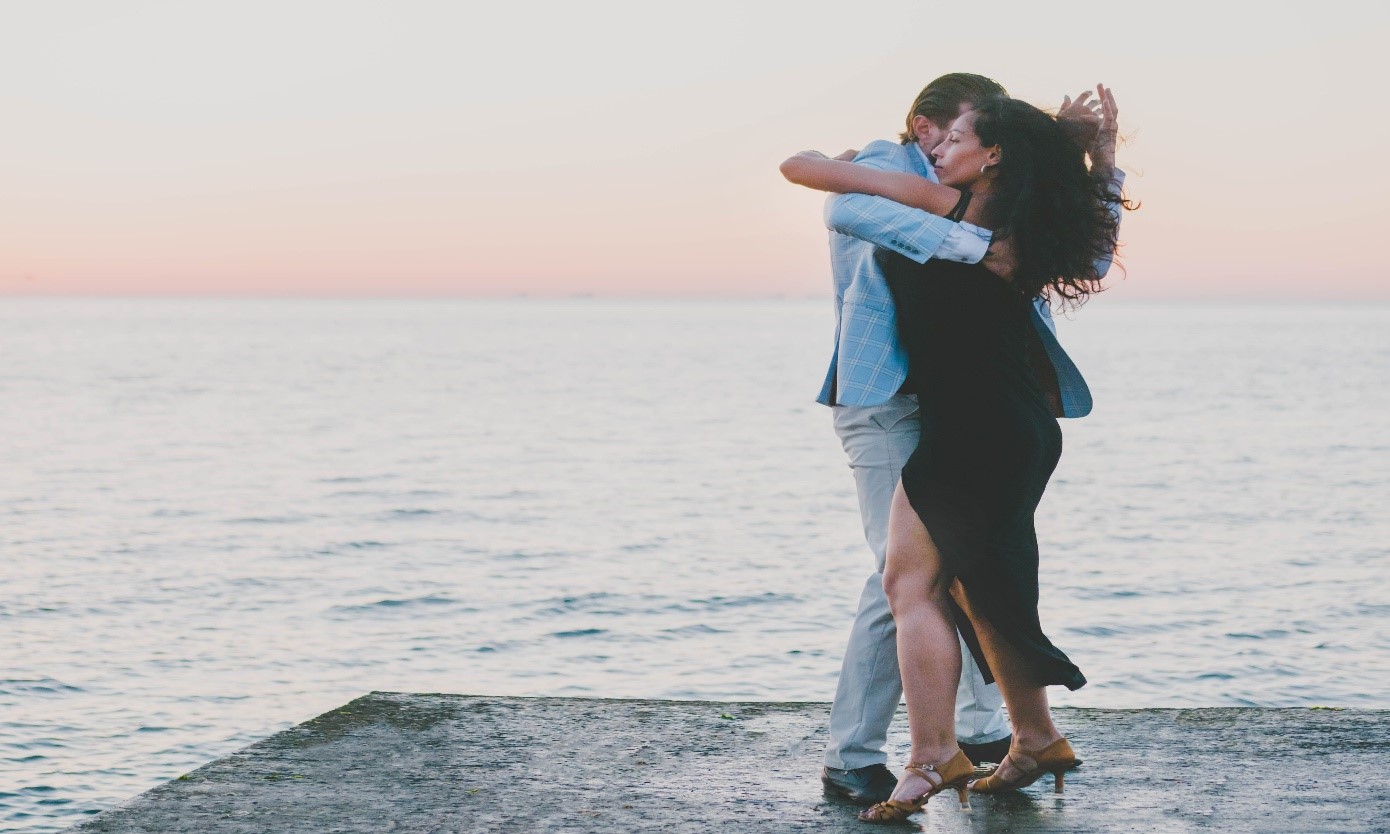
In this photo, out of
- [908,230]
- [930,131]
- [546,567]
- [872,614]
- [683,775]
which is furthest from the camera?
[546,567]

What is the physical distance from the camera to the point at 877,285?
3.70 m

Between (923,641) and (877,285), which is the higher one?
(877,285)

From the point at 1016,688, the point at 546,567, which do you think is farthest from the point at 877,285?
the point at 546,567

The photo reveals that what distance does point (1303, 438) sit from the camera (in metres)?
33.5

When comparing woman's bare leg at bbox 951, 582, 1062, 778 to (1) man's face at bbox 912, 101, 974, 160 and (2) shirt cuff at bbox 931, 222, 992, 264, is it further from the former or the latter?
(1) man's face at bbox 912, 101, 974, 160

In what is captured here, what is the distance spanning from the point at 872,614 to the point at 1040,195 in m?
1.19

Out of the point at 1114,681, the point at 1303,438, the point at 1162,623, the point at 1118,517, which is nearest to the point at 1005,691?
the point at 1114,681

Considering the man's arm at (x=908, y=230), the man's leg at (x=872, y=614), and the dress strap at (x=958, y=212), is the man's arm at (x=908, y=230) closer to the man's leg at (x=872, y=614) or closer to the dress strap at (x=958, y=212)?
the dress strap at (x=958, y=212)

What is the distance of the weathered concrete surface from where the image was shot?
359cm

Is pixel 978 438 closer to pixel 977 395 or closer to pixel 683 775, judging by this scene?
pixel 977 395

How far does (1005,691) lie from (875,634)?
371mm

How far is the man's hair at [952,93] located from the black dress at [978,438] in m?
0.40

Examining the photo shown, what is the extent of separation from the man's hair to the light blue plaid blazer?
0.11 metres

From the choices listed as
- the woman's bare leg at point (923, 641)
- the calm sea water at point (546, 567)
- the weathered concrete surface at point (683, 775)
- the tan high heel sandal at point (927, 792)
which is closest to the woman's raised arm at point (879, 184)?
the woman's bare leg at point (923, 641)
